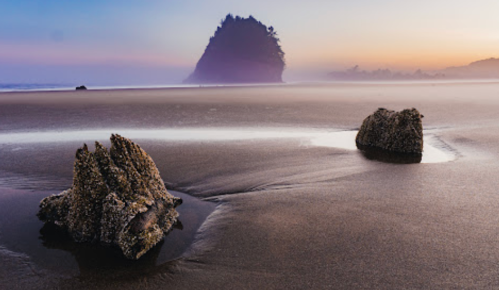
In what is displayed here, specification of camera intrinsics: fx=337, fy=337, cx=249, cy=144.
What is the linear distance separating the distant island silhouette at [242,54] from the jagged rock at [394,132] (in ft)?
500

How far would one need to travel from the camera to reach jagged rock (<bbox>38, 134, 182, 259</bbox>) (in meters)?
3.20

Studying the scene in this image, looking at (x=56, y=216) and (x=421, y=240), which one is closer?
(x=421, y=240)

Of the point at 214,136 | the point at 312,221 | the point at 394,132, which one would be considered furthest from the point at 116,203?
the point at 214,136

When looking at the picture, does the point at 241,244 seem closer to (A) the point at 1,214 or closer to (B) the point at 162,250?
(B) the point at 162,250

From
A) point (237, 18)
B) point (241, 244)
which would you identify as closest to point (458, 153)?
point (241, 244)

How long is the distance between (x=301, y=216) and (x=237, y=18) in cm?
18297

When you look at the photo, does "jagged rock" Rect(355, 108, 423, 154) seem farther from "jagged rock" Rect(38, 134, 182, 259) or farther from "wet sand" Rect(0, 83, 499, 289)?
"jagged rock" Rect(38, 134, 182, 259)

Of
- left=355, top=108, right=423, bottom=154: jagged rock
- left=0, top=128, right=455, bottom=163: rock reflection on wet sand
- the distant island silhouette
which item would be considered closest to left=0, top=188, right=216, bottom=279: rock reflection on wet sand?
left=355, top=108, right=423, bottom=154: jagged rock

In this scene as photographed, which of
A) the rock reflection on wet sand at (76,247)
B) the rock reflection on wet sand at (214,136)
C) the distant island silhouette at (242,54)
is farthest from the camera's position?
the distant island silhouette at (242,54)

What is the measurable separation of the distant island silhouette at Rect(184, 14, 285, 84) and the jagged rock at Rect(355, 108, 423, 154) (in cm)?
15226

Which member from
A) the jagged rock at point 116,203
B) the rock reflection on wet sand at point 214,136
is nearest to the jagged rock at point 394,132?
the rock reflection on wet sand at point 214,136

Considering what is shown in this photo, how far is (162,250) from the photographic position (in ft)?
10.4

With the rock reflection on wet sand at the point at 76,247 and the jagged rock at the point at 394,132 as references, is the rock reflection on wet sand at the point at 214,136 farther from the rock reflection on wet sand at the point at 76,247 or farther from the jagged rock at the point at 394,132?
the rock reflection on wet sand at the point at 76,247

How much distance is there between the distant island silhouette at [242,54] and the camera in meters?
161
